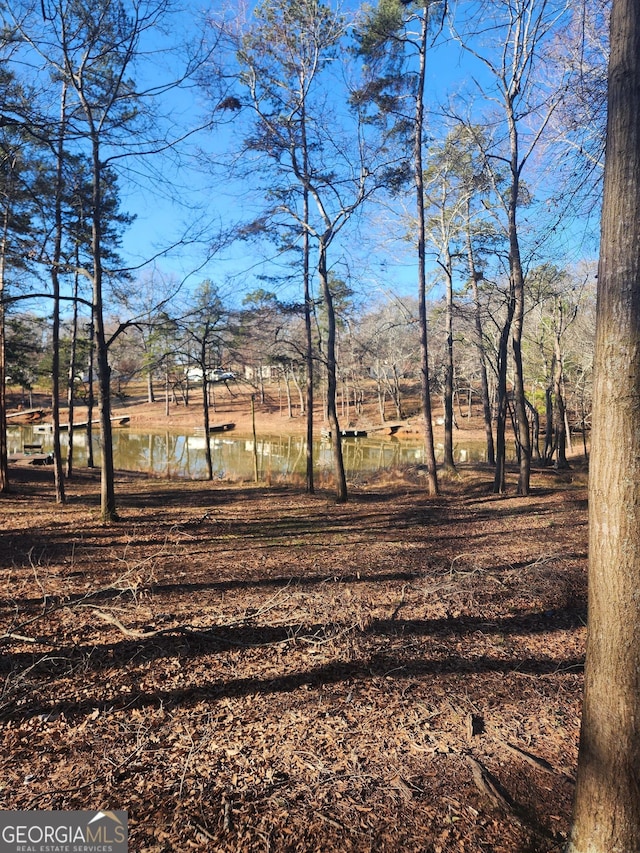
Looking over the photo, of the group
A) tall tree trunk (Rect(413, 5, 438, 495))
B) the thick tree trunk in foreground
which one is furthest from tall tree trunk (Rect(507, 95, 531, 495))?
the thick tree trunk in foreground

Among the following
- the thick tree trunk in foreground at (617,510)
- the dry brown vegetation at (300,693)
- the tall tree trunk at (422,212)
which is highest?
the tall tree trunk at (422,212)

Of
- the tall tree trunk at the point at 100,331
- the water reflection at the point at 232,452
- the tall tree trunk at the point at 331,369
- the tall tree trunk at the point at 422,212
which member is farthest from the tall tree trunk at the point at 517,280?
the water reflection at the point at 232,452

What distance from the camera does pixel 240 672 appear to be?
3957mm

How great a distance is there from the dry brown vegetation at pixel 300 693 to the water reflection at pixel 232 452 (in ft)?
44.7

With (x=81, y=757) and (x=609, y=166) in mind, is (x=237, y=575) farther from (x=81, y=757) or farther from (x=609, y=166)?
(x=609, y=166)

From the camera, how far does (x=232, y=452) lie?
1204 inches

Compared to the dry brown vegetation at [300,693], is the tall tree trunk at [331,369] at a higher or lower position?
higher

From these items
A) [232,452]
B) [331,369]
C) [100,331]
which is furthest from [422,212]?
[232,452]

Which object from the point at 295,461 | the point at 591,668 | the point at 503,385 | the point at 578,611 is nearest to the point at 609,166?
the point at 591,668

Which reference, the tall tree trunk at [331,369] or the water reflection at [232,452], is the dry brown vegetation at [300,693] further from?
the water reflection at [232,452]

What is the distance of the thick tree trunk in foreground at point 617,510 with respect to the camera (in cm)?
201

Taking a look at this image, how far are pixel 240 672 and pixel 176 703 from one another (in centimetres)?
55

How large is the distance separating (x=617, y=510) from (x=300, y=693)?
8.85 ft

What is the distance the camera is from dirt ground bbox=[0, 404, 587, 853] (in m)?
2.58
